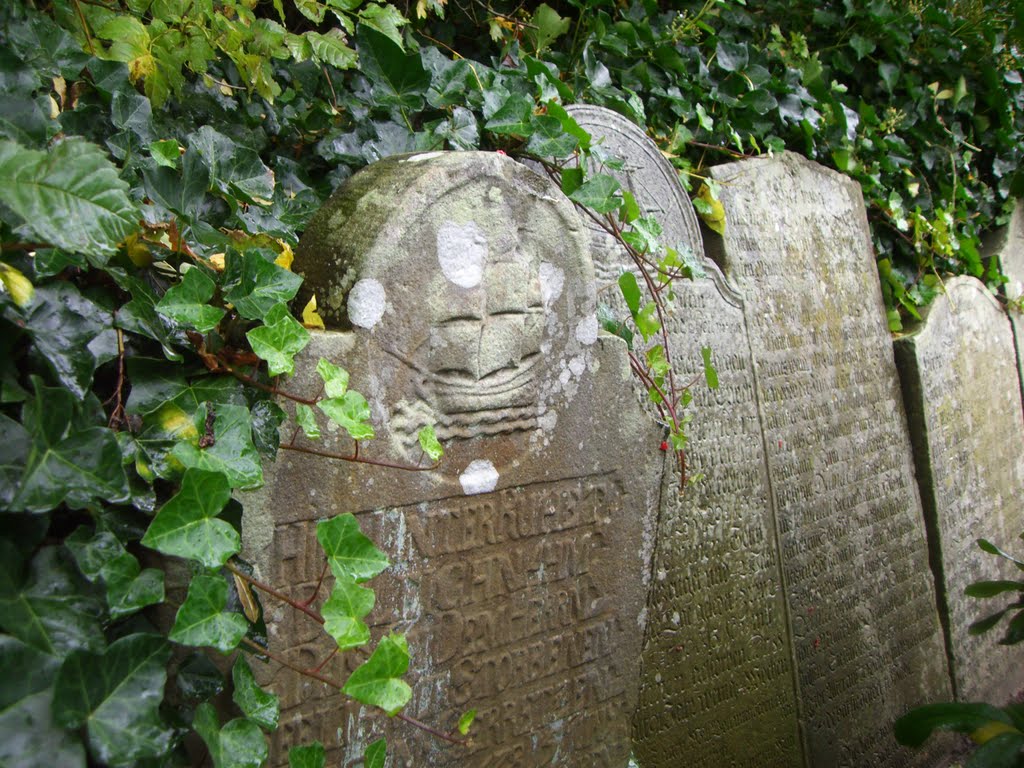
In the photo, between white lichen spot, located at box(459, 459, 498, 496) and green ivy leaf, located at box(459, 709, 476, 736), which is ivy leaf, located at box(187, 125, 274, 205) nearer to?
white lichen spot, located at box(459, 459, 498, 496)

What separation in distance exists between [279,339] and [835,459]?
236 cm

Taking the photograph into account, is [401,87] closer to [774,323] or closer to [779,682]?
[774,323]

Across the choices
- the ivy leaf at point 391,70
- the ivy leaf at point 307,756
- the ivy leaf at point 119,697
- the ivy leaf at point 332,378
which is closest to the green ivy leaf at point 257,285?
the ivy leaf at point 332,378

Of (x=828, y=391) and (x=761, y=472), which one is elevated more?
(x=828, y=391)

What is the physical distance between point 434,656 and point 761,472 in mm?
1520

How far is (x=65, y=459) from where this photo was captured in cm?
100

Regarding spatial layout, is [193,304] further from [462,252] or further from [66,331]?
[462,252]

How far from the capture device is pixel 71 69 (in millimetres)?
1454

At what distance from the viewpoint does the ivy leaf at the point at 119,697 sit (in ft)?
3.14

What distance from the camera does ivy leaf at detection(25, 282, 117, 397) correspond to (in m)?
1.04

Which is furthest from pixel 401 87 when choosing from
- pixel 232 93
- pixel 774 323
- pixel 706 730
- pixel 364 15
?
pixel 706 730

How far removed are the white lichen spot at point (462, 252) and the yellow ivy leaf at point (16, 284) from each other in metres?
0.62

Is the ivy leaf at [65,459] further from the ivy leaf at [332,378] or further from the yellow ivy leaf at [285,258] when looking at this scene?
the yellow ivy leaf at [285,258]

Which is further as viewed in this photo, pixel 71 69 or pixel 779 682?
pixel 779 682
